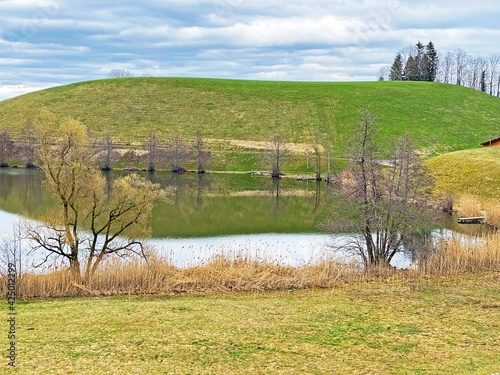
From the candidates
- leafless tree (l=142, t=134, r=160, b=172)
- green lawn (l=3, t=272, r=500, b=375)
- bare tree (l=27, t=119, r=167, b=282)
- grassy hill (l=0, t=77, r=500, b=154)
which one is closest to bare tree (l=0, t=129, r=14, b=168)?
grassy hill (l=0, t=77, r=500, b=154)

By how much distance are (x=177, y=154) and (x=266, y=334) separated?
2969 inches

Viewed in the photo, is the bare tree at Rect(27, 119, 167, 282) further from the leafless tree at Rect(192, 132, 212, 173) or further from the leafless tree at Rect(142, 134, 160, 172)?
the leafless tree at Rect(142, 134, 160, 172)

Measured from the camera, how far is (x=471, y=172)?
54094 millimetres

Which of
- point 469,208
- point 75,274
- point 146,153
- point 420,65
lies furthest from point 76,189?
point 420,65

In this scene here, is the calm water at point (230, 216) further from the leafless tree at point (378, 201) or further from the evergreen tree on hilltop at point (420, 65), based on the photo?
the evergreen tree on hilltop at point (420, 65)

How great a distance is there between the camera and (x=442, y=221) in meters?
42.7

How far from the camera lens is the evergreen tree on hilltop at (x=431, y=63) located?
522 feet

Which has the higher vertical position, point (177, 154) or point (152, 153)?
point (152, 153)

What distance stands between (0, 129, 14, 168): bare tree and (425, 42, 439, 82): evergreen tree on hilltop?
12336cm

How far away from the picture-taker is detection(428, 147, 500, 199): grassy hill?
50.5 meters

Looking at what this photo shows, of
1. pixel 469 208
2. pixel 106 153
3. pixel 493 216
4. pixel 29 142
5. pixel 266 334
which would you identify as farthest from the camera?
pixel 29 142

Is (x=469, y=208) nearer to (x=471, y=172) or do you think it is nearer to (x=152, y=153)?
(x=471, y=172)

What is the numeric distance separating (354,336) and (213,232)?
25240mm

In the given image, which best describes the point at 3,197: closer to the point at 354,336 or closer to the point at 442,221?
the point at 442,221
